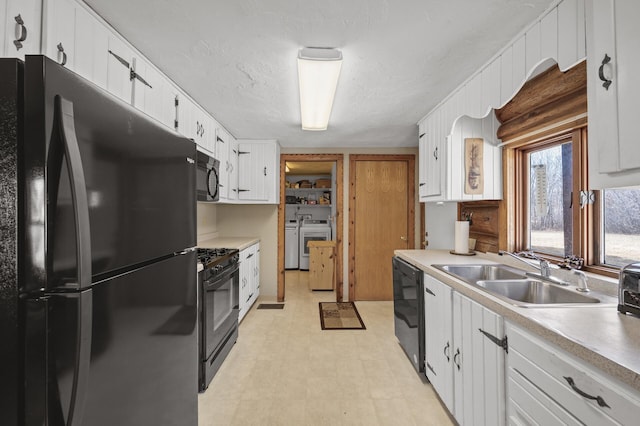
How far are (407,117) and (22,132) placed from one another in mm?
2875

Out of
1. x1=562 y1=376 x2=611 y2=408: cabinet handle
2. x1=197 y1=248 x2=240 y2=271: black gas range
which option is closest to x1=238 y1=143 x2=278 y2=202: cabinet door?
x1=197 y1=248 x2=240 y2=271: black gas range

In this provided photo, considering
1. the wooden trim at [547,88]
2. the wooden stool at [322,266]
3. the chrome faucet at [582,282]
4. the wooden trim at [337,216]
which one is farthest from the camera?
the wooden stool at [322,266]

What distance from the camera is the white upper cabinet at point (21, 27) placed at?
38.2 inches

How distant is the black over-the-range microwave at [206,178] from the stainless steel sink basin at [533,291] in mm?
2015

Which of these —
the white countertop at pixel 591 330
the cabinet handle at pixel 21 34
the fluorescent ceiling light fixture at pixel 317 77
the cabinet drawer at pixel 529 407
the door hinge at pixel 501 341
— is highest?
the fluorescent ceiling light fixture at pixel 317 77

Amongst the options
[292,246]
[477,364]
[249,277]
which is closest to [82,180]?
[477,364]

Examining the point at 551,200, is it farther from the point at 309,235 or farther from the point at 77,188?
the point at 309,235

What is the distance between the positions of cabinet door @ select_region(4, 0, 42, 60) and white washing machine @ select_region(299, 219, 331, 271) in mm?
5289

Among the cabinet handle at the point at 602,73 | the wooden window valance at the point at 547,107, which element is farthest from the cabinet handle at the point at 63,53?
the wooden window valance at the point at 547,107

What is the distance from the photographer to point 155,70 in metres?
1.90

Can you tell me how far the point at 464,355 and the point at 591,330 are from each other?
73 centimetres

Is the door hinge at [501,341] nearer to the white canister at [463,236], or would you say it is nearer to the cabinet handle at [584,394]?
Answer: the cabinet handle at [584,394]

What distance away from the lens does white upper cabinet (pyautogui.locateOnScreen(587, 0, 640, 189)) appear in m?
0.94

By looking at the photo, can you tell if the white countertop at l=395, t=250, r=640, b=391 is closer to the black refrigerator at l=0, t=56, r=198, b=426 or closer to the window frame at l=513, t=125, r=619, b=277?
the window frame at l=513, t=125, r=619, b=277
